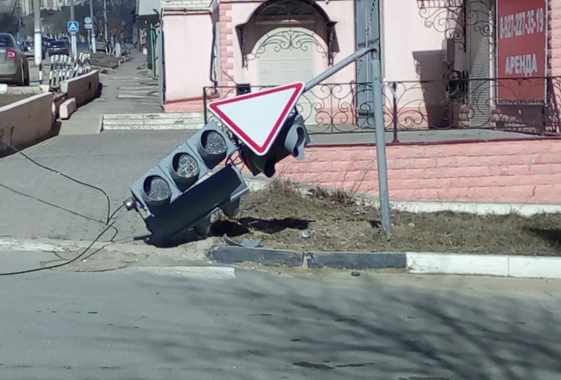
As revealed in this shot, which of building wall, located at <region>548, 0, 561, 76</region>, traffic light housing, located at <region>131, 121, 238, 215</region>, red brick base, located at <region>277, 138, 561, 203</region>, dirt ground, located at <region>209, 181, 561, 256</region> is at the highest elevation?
building wall, located at <region>548, 0, 561, 76</region>

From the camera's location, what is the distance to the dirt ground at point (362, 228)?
7.80 m

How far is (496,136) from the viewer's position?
1150cm

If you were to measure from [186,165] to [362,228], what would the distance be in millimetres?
2192

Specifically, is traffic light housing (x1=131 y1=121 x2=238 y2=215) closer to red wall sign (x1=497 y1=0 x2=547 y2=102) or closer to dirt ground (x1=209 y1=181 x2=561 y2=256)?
dirt ground (x1=209 y1=181 x2=561 y2=256)

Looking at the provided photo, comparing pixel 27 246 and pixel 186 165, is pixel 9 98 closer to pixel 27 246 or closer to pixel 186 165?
pixel 27 246

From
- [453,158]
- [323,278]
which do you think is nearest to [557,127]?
[453,158]

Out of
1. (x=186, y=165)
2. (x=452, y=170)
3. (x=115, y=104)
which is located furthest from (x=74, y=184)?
(x=115, y=104)

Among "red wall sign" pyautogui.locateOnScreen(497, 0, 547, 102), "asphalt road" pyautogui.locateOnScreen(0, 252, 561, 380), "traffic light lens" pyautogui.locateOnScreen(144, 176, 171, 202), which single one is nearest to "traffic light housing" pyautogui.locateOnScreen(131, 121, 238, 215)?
"traffic light lens" pyautogui.locateOnScreen(144, 176, 171, 202)

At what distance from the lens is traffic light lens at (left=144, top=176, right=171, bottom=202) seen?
7137 mm

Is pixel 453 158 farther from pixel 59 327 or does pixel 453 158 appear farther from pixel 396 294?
pixel 59 327

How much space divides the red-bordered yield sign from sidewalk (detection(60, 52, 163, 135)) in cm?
926

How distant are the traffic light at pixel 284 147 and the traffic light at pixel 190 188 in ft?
0.67

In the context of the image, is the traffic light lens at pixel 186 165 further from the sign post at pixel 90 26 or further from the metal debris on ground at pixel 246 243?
the sign post at pixel 90 26

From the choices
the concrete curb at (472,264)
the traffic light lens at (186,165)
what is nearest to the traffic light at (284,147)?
the traffic light lens at (186,165)
